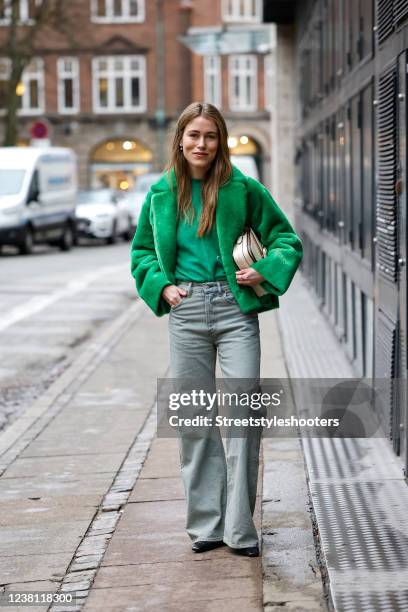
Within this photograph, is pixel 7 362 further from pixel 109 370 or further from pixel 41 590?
pixel 41 590

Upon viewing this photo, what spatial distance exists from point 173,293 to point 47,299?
562 inches

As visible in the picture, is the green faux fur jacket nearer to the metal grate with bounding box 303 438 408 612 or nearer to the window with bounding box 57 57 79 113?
the metal grate with bounding box 303 438 408 612

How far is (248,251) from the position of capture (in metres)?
5.58

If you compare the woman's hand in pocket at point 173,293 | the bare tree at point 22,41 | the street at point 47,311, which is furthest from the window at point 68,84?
the woman's hand in pocket at point 173,293

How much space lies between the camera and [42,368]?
12.6m

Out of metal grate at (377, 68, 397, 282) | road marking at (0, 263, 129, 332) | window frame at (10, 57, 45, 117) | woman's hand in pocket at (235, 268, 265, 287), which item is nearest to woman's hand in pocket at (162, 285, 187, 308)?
woman's hand in pocket at (235, 268, 265, 287)

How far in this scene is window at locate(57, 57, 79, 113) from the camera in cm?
6462

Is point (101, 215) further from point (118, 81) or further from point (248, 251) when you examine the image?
point (248, 251)

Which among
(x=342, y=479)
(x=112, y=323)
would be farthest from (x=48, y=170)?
(x=342, y=479)

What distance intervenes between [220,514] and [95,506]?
44.4 inches

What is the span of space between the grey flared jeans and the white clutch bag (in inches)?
4.4

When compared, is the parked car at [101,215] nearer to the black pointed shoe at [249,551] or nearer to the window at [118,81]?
the window at [118,81]

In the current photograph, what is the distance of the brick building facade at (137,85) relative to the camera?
63875 mm

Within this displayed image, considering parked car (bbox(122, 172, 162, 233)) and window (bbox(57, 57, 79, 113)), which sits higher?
window (bbox(57, 57, 79, 113))
